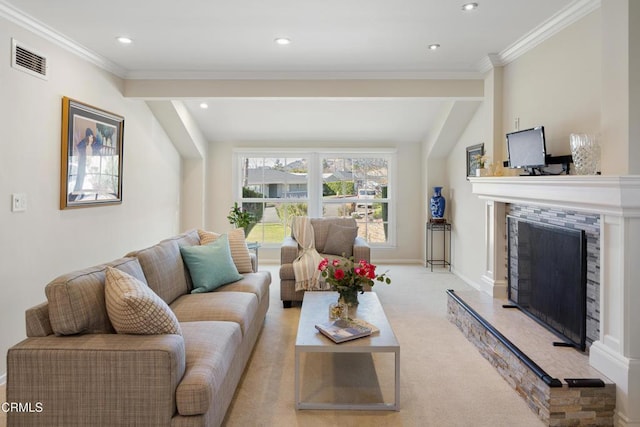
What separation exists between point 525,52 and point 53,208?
14.1 ft

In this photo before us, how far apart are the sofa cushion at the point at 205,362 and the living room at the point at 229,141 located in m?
1.65

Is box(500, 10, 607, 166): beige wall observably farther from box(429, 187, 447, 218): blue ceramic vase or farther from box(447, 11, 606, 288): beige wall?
box(429, 187, 447, 218): blue ceramic vase

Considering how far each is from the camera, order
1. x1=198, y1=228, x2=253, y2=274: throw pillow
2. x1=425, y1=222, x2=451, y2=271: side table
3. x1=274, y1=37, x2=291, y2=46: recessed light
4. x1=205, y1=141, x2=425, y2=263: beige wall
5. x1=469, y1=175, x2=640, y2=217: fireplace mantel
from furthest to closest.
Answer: x1=205, y1=141, x2=425, y2=263: beige wall → x1=425, y1=222, x2=451, y2=271: side table → x1=198, y1=228, x2=253, y2=274: throw pillow → x1=274, y1=37, x2=291, y2=46: recessed light → x1=469, y1=175, x2=640, y2=217: fireplace mantel

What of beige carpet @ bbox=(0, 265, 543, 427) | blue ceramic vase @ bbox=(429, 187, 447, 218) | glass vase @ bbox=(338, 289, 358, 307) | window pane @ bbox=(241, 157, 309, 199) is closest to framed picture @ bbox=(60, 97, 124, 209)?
beige carpet @ bbox=(0, 265, 543, 427)

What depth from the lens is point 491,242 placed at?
422cm

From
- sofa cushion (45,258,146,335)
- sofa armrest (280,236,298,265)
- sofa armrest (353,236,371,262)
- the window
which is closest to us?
sofa cushion (45,258,146,335)

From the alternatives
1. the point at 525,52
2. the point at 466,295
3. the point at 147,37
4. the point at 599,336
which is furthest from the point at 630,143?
the point at 147,37

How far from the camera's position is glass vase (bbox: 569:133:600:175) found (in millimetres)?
2617

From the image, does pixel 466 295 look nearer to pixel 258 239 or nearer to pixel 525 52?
pixel 525 52

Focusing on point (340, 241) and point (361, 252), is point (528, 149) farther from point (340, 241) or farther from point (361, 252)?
point (340, 241)

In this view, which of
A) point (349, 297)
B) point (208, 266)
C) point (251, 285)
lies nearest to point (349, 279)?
point (349, 297)

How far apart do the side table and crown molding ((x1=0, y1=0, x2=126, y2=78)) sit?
4779 millimetres

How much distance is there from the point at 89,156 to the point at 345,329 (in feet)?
9.64

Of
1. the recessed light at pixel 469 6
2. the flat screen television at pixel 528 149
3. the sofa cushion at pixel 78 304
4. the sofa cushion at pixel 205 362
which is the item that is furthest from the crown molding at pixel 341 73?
the sofa cushion at pixel 205 362
